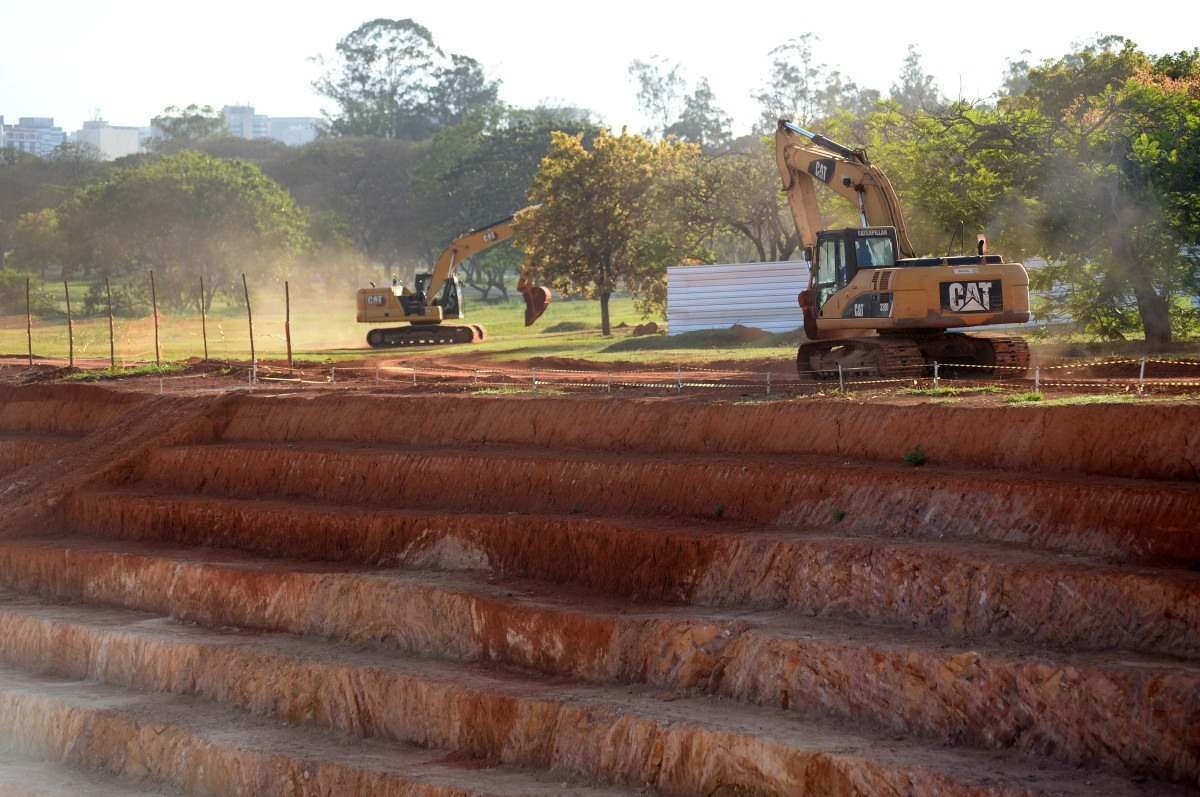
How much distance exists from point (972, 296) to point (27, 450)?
66.5 ft

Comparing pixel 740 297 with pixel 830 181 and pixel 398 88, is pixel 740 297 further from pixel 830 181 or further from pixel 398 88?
pixel 398 88

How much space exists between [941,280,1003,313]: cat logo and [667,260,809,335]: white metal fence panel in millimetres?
24199

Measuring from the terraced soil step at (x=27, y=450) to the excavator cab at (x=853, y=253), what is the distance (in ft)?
54.1

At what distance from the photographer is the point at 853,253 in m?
29.1

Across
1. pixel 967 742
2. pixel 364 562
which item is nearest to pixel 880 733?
pixel 967 742

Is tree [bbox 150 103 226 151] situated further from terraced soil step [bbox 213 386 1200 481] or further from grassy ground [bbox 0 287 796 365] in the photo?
terraced soil step [bbox 213 386 1200 481]

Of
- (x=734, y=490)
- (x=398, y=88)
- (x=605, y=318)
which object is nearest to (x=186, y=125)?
(x=398, y=88)

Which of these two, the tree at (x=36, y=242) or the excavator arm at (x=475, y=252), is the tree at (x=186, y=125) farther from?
the excavator arm at (x=475, y=252)

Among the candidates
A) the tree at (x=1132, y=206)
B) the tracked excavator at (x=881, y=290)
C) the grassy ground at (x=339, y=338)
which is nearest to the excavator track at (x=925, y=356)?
the tracked excavator at (x=881, y=290)

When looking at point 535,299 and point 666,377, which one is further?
point 535,299

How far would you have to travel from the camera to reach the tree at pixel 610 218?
189 ft

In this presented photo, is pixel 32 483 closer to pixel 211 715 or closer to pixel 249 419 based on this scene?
pixel 249 419

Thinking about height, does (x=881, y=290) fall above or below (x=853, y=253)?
below

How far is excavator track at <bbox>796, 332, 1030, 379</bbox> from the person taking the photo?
28219 mm
